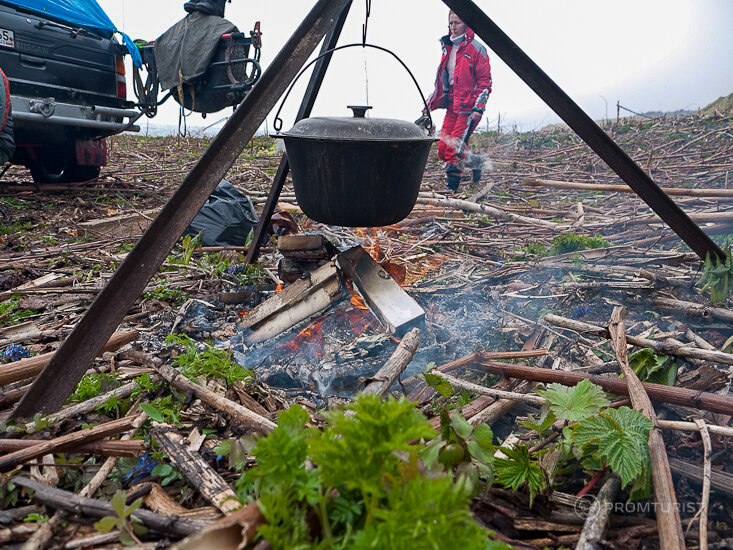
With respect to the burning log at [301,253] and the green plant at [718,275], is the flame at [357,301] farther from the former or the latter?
the green plant at [718,275]

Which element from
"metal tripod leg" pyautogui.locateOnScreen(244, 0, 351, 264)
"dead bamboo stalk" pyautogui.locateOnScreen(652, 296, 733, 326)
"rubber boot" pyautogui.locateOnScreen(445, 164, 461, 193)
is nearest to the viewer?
"dead bamboo stalk" pyautogui.locateOnScreen(652, 296, 733, 326)

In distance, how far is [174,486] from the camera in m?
1.74

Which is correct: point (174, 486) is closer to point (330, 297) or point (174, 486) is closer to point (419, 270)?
point (330, 297)

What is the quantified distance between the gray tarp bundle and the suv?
613mm

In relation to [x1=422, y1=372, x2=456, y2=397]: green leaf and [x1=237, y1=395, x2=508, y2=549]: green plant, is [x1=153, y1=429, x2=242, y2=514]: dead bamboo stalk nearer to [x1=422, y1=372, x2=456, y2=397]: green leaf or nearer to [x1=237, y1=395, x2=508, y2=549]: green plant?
[x1=237, y1=395, x2=508, y2=549]: green plant

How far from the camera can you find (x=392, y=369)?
219cm

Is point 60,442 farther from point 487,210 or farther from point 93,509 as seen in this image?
point 487,210

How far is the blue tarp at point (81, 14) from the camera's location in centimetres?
587

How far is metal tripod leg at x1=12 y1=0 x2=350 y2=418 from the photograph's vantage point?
199cm

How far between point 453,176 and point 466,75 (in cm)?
166

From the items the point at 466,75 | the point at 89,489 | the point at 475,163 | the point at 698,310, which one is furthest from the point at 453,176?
the point at 89,489

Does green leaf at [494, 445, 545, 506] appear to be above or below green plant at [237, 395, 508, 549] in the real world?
below

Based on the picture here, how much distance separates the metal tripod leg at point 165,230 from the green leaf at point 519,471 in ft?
5.77

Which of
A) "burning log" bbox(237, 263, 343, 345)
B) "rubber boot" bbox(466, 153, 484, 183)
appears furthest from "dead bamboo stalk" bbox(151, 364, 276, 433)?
"rubber boot" bbox(466, 153, 484, 183)
